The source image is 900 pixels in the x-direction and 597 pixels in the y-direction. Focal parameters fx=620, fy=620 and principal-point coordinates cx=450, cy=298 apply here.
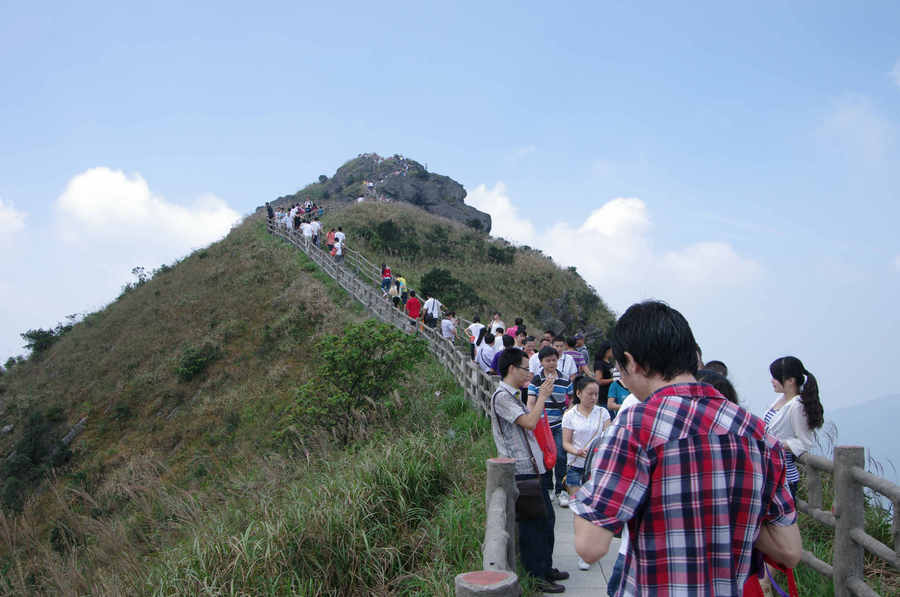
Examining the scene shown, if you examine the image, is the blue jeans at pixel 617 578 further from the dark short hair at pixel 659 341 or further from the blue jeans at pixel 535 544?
the blue jeans at pixel 535 544

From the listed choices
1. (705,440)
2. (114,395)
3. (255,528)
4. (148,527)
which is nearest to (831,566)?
(705,440)

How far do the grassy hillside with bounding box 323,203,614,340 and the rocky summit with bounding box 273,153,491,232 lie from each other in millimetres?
13540

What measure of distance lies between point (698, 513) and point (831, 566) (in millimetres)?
2427

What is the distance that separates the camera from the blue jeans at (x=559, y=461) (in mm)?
6223

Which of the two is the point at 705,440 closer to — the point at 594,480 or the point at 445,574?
the point at 594,480

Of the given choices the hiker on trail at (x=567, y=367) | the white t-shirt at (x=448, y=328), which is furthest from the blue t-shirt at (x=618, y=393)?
the white t-shirt at (x=448, y=328)

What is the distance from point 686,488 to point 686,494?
19mm

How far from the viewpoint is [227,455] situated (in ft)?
46.9

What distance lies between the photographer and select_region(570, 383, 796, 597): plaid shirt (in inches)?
65.5

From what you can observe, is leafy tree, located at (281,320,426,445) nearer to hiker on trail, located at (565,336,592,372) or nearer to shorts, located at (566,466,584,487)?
hiker on trail, located at (565,336,592,372)

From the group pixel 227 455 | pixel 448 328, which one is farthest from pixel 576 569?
pixel 227 455

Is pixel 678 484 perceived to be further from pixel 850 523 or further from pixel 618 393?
pixel 618 393

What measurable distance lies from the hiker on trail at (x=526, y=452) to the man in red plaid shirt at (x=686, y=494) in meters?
2.16

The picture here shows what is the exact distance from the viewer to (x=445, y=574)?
12.9 ft
